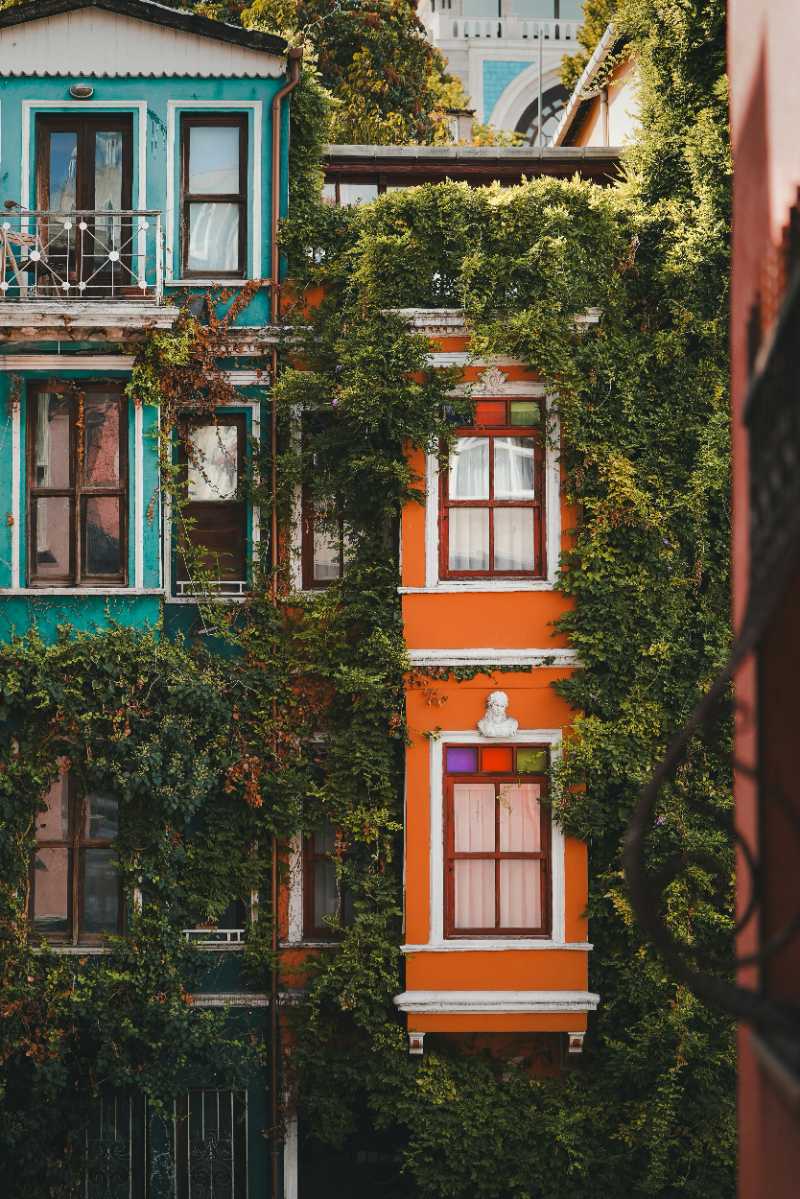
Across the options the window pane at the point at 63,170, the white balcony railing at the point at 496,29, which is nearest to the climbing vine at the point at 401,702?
the window pane at the point at 63,170

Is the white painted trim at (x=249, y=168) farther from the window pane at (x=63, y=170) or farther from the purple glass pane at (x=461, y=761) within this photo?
the purple glass pane at (x=461, y=761)

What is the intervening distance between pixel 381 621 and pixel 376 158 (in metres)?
5.34

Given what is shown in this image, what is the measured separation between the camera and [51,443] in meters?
17.9

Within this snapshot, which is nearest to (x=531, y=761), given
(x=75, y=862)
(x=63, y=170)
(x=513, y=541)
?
(x=513, y=541)

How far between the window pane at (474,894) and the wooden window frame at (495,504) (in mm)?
2787

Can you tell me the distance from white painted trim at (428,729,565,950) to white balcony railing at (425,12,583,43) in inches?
1297

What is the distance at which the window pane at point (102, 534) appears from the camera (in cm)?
1783

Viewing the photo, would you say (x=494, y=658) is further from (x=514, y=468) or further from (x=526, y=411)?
(x=526, y=411)

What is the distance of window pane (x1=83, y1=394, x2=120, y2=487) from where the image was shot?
17875mm

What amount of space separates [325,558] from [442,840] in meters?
3.14

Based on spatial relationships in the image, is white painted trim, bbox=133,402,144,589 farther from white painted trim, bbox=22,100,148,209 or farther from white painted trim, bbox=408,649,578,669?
white painted trim, bbox=408,649,578,669

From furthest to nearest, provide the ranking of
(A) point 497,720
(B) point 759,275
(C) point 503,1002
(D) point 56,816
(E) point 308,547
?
(E) point 308,547 → (D) point 56,816 → (A) point 497,720 → (C) point 503,1002 → (B) point 759,275

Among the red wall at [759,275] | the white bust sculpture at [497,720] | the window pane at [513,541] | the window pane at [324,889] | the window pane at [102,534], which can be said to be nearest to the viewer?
the red wall at [759,275]

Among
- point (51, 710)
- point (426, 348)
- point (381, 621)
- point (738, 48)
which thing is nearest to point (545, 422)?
point (426, 348)
